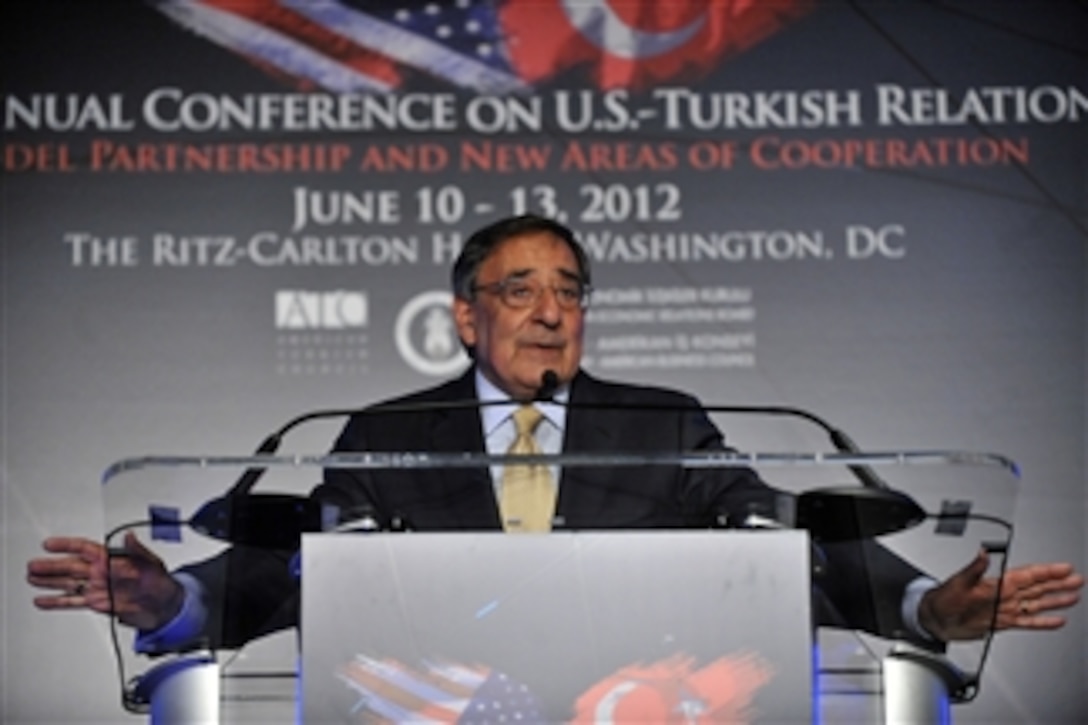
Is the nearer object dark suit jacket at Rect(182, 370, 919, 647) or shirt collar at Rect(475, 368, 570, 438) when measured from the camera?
dark suit jacket at Rect(182, 370, 919, 647)

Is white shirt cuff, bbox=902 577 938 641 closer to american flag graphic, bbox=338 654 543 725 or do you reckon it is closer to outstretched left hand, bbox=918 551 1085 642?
outstretched left hand, bbox=918 551 1085 642

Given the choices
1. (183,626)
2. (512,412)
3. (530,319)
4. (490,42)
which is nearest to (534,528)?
(183,626)

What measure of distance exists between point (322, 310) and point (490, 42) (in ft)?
2.64

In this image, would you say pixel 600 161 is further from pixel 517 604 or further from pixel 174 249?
pixel 517 604

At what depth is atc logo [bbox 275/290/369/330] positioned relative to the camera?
4262mm

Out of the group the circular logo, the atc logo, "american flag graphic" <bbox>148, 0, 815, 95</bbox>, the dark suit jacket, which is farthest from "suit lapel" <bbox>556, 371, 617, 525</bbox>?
"american flag graphic" <bbox>148, 0, 815, 95</bbox>

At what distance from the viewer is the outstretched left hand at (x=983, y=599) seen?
6.41 ft

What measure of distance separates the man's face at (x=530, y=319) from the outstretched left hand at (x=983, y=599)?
1254 millimetres

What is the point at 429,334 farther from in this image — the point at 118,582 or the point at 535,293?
the point at 118,582

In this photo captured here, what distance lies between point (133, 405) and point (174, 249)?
408 millimetres

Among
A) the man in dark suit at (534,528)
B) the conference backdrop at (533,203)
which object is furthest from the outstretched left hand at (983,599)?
the conference backdrop at (533,203)

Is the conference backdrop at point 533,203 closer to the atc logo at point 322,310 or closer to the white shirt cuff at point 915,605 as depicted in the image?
A: the atc logo at point 322,310

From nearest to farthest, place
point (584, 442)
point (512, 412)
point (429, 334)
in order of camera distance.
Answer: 1. point (584, 442)
2. point (512, 412)
3. point (429, 334)

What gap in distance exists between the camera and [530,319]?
→ 3143 mm
